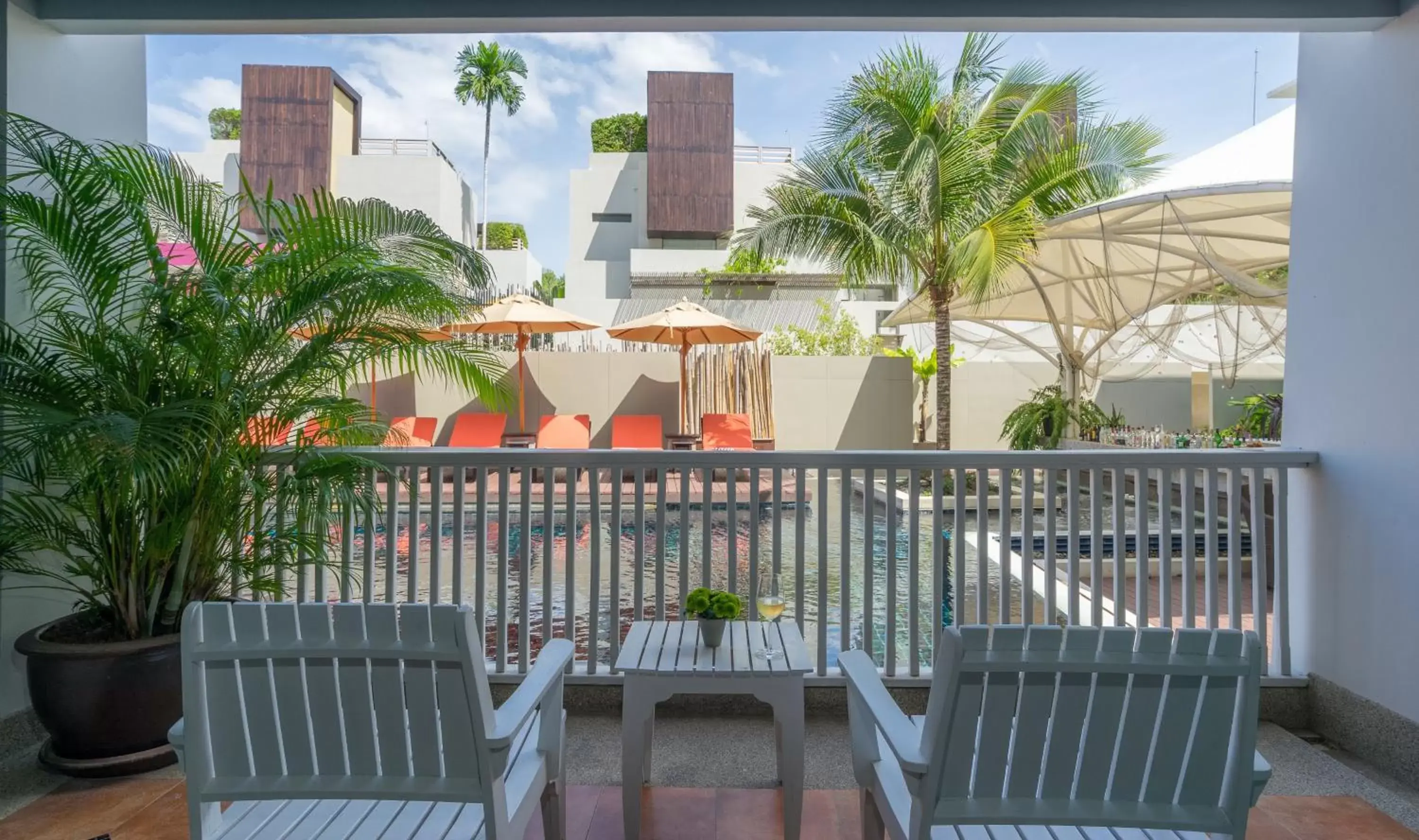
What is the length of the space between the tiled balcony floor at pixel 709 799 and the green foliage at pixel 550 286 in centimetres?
1911

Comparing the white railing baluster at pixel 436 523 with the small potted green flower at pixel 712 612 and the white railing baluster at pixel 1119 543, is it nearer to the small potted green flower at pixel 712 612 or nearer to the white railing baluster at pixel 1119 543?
the small potted green flower at pixel 712 612

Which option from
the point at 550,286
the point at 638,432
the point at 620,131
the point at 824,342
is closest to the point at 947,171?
the point at 638,432

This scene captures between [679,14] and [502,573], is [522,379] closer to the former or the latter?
[502,573]

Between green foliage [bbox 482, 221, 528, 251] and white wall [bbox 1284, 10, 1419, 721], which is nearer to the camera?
white wall [bbox 1284, 10, 1419, 721]

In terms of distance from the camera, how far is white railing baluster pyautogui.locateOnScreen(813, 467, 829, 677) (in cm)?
313

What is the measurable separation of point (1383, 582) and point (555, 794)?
2.83m

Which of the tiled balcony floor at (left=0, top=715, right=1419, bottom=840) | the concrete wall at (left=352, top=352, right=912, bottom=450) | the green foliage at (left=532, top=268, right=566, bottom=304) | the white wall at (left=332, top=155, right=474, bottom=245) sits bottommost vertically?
the tiled balcony floor at (left=0, top=715, right=1419, bottom=840)

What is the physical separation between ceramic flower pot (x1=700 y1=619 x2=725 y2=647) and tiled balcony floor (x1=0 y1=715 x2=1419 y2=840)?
52 centimetres

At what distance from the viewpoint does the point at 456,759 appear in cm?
150

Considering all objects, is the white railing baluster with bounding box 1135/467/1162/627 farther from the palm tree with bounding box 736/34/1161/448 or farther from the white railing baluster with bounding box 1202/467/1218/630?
the palm tree with bounding box 736/34/1161/448

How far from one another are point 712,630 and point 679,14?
2214 mm

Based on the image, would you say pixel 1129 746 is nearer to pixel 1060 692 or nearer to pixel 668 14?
pixel 1060 692

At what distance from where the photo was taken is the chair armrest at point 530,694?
147 centimetres

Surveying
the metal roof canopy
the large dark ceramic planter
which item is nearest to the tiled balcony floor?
the large dark ceramic planter
